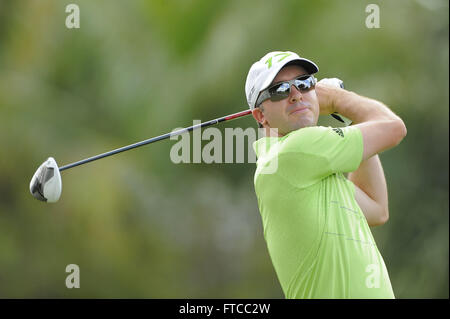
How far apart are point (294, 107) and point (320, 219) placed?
35cm

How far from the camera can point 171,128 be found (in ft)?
20.4

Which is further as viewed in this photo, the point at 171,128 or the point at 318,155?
the point at 171,128

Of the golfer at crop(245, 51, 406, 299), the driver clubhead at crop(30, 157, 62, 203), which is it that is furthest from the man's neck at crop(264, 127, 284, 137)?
the driver clubhead at crop(30, 157, 62, 203)

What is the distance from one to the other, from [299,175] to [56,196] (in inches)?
40.0

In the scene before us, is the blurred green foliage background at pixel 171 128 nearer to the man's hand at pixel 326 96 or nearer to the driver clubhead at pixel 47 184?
the driver clubhead at pixel 47 184

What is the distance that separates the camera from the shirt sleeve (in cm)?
190

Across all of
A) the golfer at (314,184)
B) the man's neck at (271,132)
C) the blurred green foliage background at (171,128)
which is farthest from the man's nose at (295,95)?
the blurred green foliage background at (171,128)

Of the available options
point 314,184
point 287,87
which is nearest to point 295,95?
point 287,87

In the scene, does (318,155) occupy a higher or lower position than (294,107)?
lower

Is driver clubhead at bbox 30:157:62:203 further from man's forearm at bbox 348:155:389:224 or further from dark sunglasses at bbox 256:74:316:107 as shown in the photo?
man's forearm at bbox 348:155:389:224

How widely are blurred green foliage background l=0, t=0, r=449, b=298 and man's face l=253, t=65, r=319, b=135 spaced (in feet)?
13.2

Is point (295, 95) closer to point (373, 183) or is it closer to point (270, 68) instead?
point (270, 68)

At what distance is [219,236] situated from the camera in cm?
633

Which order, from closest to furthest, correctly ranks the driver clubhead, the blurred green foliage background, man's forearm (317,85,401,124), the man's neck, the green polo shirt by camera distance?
1. the green polo shirt
2. man's forearm (317,85,401,124)
3. the man's neck
4. the driver clubhead
5. the blurred green foliage background
